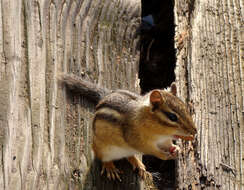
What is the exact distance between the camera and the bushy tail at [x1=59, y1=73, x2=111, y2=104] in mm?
2924

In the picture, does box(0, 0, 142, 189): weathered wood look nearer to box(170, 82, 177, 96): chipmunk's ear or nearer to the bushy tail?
the bushy tail

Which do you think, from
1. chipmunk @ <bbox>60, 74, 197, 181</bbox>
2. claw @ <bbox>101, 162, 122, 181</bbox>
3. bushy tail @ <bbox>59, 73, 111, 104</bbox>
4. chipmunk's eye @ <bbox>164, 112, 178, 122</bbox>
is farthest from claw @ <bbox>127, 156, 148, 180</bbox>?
bushy tail @ <bbox>59, 73, 111, 104</bbox>

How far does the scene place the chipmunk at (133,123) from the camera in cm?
302

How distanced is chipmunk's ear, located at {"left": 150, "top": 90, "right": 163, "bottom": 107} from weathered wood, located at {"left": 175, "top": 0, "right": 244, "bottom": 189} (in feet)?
0.64

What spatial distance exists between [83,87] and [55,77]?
0.22 metres

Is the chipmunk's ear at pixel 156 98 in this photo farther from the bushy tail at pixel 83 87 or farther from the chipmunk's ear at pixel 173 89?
the bushy tail at pixel 83 87

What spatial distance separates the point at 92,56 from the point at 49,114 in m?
0.63

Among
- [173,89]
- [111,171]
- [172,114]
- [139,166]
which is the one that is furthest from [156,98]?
[111,171]

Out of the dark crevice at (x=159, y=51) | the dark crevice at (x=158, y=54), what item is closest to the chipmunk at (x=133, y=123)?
the dark crevice at (x=158, y=54)

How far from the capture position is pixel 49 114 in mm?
2844

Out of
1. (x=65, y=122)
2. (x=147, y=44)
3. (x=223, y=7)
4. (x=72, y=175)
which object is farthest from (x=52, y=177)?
(x=223, y=7)

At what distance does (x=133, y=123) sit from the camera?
3.58 meters

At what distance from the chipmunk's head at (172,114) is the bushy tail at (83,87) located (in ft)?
1.46

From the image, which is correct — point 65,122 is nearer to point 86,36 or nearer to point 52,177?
point 52,177
